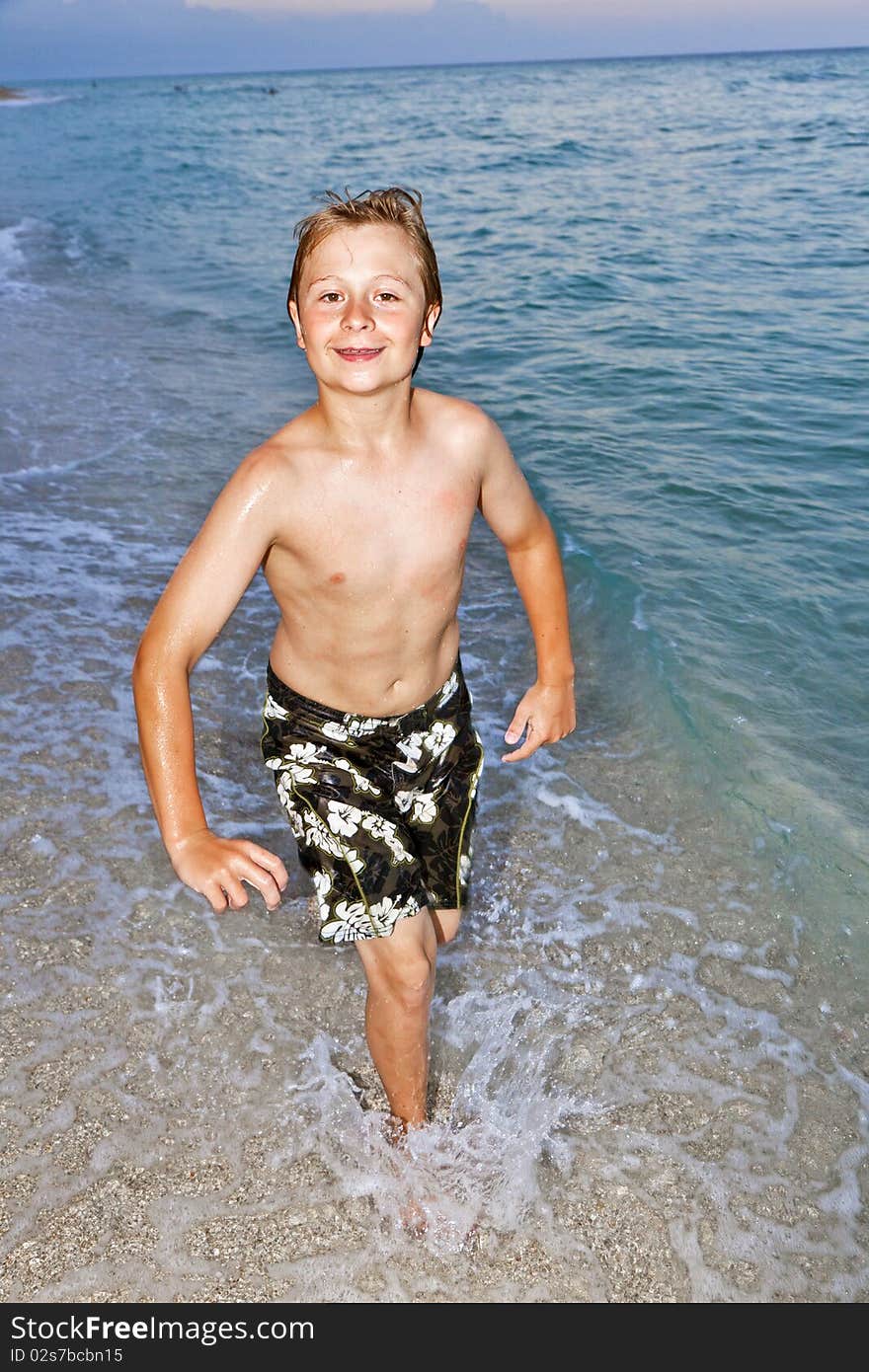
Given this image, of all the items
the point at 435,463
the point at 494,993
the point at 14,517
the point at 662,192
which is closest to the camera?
the point at 435,463

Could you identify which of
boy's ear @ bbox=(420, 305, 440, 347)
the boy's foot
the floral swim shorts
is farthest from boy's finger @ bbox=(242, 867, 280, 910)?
boy's ear @ bbox=(420, 305, 440, 347)

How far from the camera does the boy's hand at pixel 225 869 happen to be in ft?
6.59

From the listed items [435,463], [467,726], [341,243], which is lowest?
[467,726]

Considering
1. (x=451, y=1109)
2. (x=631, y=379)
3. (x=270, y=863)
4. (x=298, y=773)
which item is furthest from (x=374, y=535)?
(x=631, y=379)

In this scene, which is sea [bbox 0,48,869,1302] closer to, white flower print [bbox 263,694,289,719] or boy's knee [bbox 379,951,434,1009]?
boy's knee [bbox 379,951,434,1009]

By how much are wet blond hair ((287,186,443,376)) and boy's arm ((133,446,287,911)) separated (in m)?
0.47

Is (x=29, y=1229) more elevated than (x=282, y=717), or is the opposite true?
(x=282, y=717)

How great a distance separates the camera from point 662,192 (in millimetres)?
16844

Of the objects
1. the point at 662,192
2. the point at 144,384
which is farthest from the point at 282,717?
the point at 662,192

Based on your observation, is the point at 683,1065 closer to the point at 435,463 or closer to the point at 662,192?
the point at 435,463

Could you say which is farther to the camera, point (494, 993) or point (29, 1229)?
point (494, 993)

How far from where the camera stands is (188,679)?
212 centimetres

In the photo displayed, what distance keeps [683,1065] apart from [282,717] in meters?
1.44

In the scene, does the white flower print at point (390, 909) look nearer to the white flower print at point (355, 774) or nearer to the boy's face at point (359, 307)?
the white flower print at point (355, 774)
